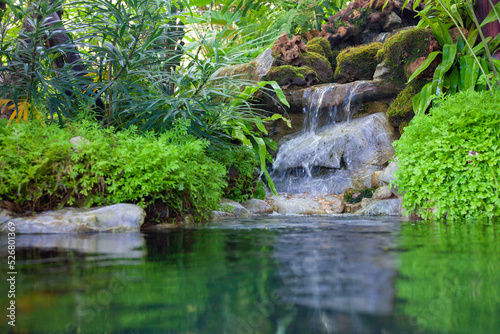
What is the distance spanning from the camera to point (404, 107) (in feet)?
26.4

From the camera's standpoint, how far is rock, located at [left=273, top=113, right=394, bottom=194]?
26.6ft

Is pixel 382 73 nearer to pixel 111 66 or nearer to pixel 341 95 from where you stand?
pixel 341 95

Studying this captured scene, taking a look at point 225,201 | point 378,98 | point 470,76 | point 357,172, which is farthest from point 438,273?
point 378,98

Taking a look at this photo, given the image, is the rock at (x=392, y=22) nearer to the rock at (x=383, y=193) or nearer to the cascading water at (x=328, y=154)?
the cascading water at (x=328, y=154)

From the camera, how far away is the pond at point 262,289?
0.84 meters

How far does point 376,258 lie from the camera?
155 cm

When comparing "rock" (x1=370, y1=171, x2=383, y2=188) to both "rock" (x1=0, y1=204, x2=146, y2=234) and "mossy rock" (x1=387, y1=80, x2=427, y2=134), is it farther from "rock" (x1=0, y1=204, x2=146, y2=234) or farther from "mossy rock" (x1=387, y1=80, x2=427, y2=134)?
"rock" (x1=0, y1=204, x2=146, y2=234)

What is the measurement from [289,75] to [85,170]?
720 centimetres

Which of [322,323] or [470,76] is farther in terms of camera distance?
[470,76]

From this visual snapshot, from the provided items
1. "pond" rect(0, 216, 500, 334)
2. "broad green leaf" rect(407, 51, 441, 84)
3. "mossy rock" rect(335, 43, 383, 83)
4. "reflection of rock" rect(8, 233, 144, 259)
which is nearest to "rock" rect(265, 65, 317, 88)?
"mossy rock" rect(335, 43, 383, 83)

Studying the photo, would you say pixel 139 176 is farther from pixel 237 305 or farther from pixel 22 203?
pixel 237 305

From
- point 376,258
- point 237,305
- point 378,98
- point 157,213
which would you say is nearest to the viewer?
point 237,305

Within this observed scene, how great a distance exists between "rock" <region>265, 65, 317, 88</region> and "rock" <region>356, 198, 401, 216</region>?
4.79 metres

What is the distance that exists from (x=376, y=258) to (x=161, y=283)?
33.8 inches
